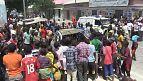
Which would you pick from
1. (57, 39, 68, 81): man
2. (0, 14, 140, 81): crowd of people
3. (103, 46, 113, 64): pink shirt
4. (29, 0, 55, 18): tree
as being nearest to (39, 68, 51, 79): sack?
(0, 14, 140, 81): crowd of people

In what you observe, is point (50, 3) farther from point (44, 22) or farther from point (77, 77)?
point (77, 77)

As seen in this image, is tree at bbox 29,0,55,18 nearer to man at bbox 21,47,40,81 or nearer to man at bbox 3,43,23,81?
man at bbox 3,43,23,81

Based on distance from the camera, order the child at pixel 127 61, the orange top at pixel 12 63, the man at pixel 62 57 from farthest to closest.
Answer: the child at pixel 127 61, the man at pixel 62 57, the orange top at pixel 12 63

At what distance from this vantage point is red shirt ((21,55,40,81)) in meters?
8.47

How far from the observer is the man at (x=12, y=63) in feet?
28.3

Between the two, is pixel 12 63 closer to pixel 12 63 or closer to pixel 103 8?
pixel 12 63

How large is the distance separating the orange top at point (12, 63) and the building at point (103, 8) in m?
25.2

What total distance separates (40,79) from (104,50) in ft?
11.1

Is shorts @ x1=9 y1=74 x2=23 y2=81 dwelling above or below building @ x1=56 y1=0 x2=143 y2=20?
above

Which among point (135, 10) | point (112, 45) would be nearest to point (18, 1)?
point (135, 10)

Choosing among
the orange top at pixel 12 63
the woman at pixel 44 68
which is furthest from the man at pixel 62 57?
the orange top at pixel 12 63

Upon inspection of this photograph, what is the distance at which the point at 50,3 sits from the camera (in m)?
51.9

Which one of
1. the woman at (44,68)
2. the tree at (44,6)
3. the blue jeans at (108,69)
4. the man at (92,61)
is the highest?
the woman at (44,68)

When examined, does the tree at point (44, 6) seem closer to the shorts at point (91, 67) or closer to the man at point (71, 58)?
the shorts at point (91, 67)
